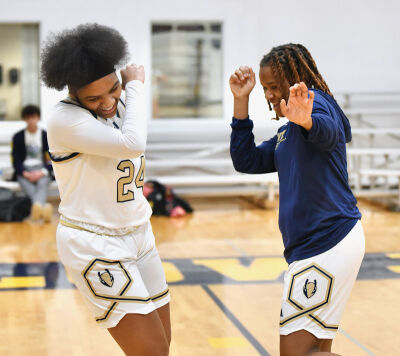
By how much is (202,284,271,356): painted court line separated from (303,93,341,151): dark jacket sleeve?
1.64m

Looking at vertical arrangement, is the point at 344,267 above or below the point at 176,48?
below

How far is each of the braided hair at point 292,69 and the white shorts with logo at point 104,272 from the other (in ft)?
2.55

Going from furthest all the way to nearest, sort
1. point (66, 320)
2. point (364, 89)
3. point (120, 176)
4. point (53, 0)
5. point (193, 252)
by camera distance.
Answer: point (364, 89)
point (53, 0)
point (193, 252)
point (66, 320)
point (120, 176)

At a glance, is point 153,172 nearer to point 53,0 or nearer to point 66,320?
point 53,0

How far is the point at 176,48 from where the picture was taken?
9.27 m

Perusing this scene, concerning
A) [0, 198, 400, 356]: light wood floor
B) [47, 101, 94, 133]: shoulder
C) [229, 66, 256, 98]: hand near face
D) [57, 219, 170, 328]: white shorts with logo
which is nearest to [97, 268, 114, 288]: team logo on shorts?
[57, 219, 170, 328]: white shorts with logo

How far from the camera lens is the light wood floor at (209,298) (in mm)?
3359

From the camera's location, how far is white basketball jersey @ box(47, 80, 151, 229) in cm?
206

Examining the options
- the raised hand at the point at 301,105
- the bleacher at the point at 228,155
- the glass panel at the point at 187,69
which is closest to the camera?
the raised hand at the point at 301,105

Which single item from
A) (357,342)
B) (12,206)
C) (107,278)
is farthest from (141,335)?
(12,206)

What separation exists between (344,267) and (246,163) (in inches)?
21.7

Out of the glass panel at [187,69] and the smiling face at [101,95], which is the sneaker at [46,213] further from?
the smiling face at [101,95]

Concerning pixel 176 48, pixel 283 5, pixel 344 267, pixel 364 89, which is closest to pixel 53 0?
pixel 176 48

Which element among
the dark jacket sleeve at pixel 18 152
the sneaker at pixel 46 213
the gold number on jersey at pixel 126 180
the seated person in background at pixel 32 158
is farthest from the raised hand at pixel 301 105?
the dark jacket sleeve at pixel 18 152
